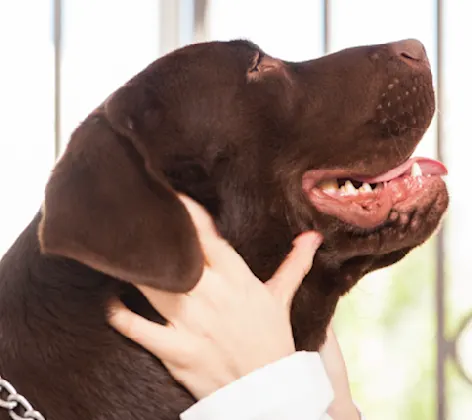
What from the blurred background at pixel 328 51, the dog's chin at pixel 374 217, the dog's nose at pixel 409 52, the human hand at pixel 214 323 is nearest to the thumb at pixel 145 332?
the human hand at pixel 214 323

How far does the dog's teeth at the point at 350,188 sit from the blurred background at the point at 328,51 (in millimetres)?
1340

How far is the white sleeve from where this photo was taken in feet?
3.26

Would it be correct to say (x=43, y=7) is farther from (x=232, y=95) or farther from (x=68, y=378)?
(x=68, y=378)

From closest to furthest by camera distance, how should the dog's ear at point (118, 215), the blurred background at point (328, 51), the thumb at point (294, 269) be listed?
1. the dog's ear at point (118, 215)
2. the thumb at point (294, 269)
3. the blurred background at point (328, 51)

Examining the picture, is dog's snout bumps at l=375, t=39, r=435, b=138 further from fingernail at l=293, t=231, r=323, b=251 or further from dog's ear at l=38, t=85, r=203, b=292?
dog's ear at l=38, t=85, r=203, b=292

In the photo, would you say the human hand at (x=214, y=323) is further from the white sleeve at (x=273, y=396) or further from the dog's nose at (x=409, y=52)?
the dog's nose at (x=409, y=52)

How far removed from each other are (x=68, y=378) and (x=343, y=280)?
0.46 m

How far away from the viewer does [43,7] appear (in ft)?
8.17

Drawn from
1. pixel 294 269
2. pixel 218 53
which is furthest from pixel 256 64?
pixel 294 269

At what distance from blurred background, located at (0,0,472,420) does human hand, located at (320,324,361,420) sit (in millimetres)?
1257

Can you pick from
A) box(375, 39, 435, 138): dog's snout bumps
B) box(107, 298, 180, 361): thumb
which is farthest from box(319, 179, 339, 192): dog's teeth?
box(107, 298, 180, 361): thumb

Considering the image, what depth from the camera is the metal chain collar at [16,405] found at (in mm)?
974

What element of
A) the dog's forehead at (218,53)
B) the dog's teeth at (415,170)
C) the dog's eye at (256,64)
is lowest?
the dog's teeth at (415,170)

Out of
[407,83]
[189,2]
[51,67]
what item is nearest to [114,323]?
[407,83]
